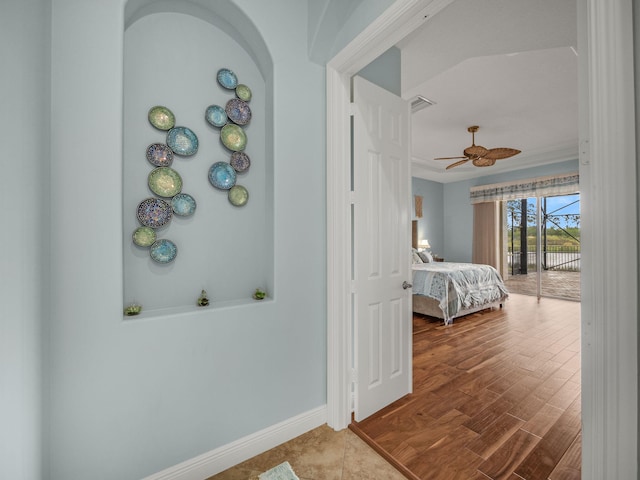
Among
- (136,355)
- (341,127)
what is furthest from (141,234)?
(341,127)

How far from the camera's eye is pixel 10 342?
99 cm

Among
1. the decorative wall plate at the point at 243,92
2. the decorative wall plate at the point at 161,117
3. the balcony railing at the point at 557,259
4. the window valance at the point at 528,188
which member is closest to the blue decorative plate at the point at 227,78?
the decorative wall plate at the point at 243,92

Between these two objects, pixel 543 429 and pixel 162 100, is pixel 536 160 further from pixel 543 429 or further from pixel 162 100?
pixel 162 100

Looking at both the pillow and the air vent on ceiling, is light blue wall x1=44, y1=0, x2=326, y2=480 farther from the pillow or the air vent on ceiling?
the pillow

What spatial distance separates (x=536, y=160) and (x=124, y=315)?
7206 mm

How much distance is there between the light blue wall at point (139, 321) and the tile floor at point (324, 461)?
17 centimetres

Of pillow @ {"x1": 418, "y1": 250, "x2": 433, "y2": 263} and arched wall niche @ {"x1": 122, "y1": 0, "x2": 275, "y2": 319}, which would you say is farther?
pillow @ {"x1": 418, "y1": 250, "x2": 433, "y2": 263}

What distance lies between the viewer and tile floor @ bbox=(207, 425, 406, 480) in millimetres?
1547

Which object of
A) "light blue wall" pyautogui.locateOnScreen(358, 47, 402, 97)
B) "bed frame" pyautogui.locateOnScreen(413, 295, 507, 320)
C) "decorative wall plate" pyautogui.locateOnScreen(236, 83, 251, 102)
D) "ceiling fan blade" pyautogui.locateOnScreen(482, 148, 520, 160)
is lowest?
"bed frame" pyautogui.locateOnScreen(413, 295, 507, 320)

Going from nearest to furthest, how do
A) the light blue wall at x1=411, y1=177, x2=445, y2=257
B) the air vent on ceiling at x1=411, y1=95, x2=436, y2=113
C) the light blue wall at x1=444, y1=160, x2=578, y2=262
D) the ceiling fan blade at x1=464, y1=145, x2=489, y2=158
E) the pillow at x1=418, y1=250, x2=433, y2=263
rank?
the air vent on ceiling at x1=411, y1=95, x2=436, y2=113
the ceiling fan blade at x1=464, y1=145, x2=489, y2=158
the pillow at x1=418, y1=250, x2=433, y2=263
the light blue wall at x1=444, y1=160, x2=578, y2=262
the light blue wall at x1=411, y1=177, x2=445, y2=257

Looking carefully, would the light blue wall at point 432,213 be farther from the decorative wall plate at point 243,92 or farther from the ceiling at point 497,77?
the decorative wall plate at point 243,92

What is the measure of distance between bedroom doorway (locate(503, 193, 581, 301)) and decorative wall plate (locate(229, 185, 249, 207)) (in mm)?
6436

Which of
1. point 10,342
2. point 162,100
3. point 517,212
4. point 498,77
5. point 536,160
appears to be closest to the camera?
point 10,342

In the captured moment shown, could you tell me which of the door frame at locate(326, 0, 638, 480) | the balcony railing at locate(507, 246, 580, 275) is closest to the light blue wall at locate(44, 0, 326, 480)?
the door frame at locate(326, 0, 638, 480)
